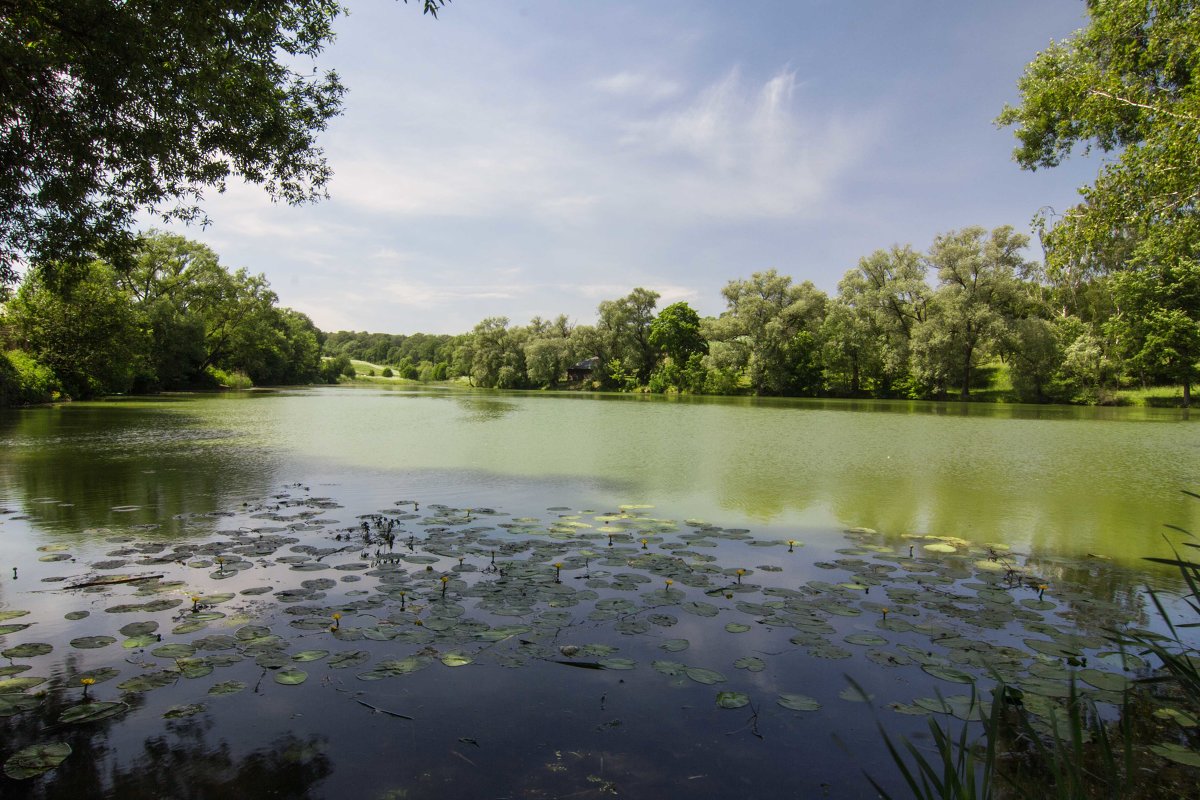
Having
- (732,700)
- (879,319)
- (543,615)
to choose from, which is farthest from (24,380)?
(879,319)

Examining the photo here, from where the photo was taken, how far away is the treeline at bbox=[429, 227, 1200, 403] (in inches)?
1564

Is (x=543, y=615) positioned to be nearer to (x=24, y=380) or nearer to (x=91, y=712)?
(x=91, y=712)

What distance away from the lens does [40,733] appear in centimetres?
328

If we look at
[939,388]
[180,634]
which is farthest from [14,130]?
[939,388]

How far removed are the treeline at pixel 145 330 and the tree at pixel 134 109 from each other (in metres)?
1.15

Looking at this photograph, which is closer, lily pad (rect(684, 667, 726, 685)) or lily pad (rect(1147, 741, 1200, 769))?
lily pad (rect(1147, 741, 1200, 769))

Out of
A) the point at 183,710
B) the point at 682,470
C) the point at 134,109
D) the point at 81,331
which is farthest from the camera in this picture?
the point at 81,331

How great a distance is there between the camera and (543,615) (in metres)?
5.02

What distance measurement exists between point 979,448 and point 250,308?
205 feet

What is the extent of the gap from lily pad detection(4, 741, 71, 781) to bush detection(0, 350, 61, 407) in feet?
116

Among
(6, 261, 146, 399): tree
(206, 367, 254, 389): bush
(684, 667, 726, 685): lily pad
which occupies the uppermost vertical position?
(6, 261, 146, 399): tree

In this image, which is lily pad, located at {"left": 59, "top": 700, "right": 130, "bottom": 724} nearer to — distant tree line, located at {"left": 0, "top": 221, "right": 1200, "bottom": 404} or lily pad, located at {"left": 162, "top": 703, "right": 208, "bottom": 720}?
lily pad, located at {"left": 162, "top": 703, "right": 208, "bottom": 720}

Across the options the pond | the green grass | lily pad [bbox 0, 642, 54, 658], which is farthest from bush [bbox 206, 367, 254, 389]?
the green grass

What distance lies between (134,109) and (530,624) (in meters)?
8.89
